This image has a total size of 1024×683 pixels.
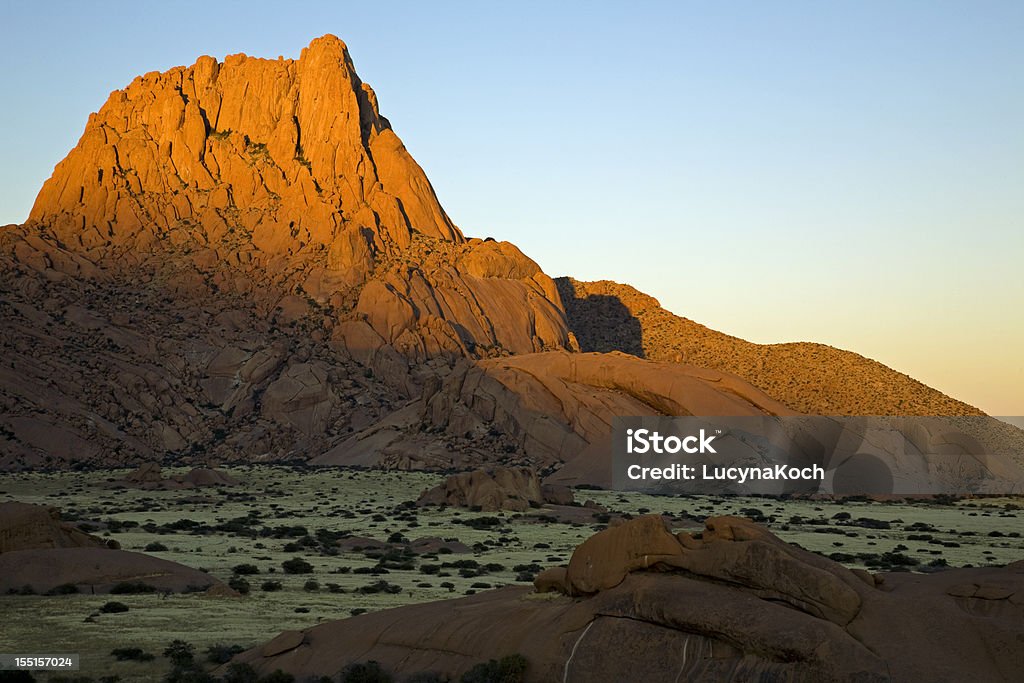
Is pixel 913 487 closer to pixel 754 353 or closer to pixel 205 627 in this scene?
pixel 754 353

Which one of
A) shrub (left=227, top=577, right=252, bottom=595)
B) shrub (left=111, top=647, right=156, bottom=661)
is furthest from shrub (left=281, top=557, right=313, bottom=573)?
shrub (left=111, top=647, right=156, bottom=661)

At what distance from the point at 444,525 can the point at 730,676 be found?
43.2 m

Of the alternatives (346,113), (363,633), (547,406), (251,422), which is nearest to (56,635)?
(363,633)

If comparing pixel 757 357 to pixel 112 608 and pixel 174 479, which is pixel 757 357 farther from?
pixel 112 608

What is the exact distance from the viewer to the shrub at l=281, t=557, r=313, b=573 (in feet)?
127

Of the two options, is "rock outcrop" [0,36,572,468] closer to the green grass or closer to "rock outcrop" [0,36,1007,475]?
"rock outcrop" [0,36,1007,475]

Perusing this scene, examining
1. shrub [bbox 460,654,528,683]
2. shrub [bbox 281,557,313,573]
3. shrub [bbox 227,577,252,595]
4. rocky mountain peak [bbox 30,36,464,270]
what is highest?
rocky mountain peak [bbox 30,36,464,270]

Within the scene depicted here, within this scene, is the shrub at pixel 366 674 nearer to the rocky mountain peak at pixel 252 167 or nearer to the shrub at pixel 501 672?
the shrub at pixel 501 672

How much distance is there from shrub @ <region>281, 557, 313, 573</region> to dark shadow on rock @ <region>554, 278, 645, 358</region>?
120 m

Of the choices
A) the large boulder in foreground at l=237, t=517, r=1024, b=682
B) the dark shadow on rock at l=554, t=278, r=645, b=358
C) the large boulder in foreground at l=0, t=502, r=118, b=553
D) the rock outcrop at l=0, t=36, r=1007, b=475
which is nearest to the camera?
the large boulder in foreground at l=237, t=517, r=1024, b=682

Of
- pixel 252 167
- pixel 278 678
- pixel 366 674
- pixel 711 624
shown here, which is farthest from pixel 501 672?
pixel 252 167

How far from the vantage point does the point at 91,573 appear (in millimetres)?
31984

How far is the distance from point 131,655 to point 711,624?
12.9m

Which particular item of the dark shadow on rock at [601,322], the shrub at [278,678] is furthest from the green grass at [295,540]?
the dark shadow on rock at [601,322]
